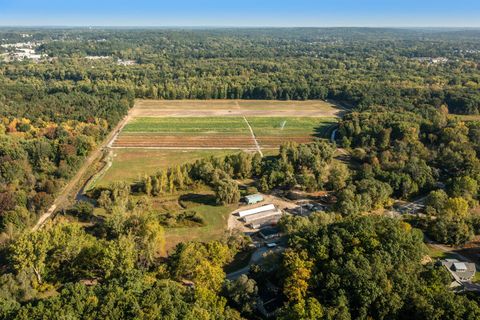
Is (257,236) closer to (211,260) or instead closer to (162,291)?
(211,260)

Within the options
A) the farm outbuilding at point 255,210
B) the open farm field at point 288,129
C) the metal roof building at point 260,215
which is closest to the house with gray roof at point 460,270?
the metal roof building at point 260,215

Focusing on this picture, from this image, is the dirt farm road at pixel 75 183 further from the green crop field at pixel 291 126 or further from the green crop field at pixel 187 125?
the green crop field at pixel 291 126

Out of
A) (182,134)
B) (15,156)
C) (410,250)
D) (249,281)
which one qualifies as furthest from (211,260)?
(182,134)

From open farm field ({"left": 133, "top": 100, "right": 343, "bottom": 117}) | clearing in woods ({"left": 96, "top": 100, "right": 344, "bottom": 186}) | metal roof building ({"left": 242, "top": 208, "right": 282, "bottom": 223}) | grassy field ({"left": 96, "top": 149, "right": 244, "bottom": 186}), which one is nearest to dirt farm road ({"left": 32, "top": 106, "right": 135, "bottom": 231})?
clearing in woods ({"left": 96, "top": 100, "right": 344, "bottom": 186})

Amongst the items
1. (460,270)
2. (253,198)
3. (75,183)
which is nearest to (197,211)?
(253,198)

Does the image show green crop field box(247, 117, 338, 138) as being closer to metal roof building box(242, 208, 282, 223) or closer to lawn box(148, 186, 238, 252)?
lawn box(148, 186, 238, 252)

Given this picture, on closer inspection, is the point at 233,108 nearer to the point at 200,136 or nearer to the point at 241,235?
the point at 200,136
